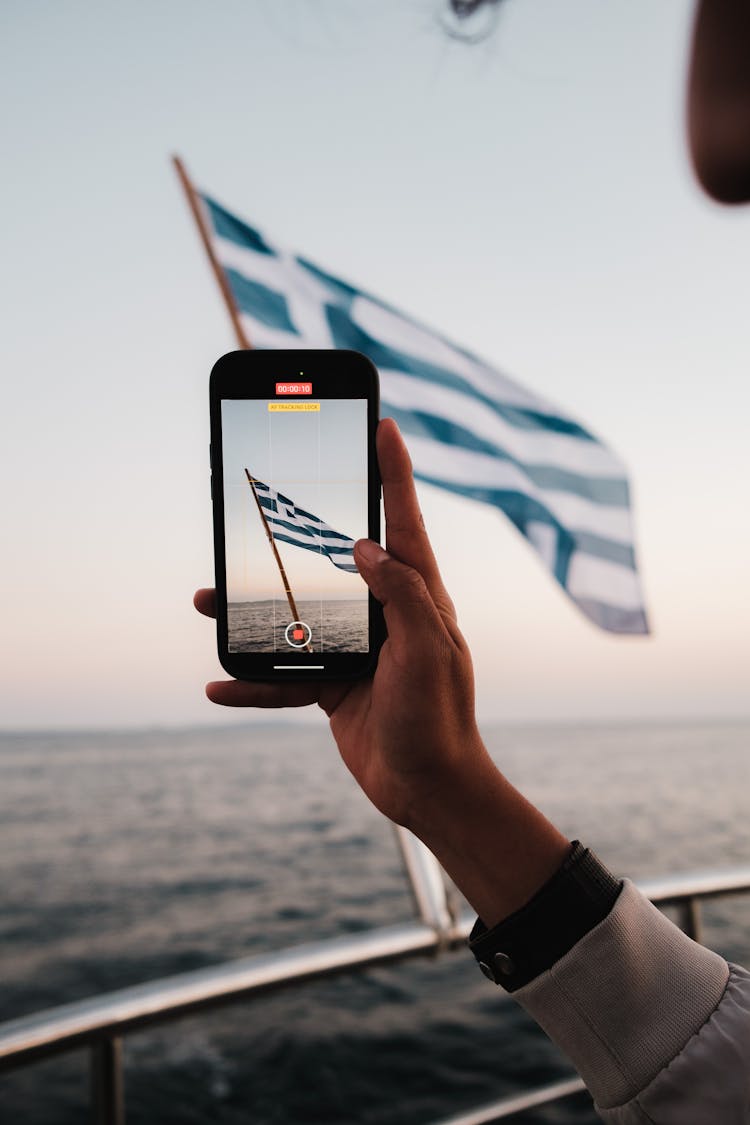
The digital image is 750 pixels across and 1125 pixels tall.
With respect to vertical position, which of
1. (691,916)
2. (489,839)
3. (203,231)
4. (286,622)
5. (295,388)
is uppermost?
(203,231)

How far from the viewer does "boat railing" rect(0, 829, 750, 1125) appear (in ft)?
3.77

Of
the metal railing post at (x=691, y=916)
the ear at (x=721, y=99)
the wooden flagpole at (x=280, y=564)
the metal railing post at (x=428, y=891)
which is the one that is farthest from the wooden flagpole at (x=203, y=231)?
the ear at (x=721, y=99)

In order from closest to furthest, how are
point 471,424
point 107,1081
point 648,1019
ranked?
point 648,1019, point 107,1081, point 471,424

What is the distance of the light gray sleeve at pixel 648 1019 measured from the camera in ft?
2.02

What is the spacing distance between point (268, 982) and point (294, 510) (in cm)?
80

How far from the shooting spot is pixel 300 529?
3.22 ft

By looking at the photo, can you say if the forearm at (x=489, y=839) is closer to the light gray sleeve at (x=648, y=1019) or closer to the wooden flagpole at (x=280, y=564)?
the light gray sleeve at (x=648, y=1019)

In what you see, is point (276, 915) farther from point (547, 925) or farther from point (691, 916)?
point (547, 925)

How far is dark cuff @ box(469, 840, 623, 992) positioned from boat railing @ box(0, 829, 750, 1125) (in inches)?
24.9

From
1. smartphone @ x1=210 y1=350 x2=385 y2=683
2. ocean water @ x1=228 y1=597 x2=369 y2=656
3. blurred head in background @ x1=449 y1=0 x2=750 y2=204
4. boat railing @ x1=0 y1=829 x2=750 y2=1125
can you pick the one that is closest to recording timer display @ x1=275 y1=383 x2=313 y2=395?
smartphone @ x1=210 y1=350 x2=385 y2=683

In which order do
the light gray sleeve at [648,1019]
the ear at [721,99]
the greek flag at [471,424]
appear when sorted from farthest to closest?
the greek flag at [471,424] < the light gray sleeve at [648,1019] < the ear at [721,99]

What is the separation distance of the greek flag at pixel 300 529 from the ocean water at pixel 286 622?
0.05 m

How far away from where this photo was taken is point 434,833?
761 mm

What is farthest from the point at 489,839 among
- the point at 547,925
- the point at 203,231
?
the point at 203,231
